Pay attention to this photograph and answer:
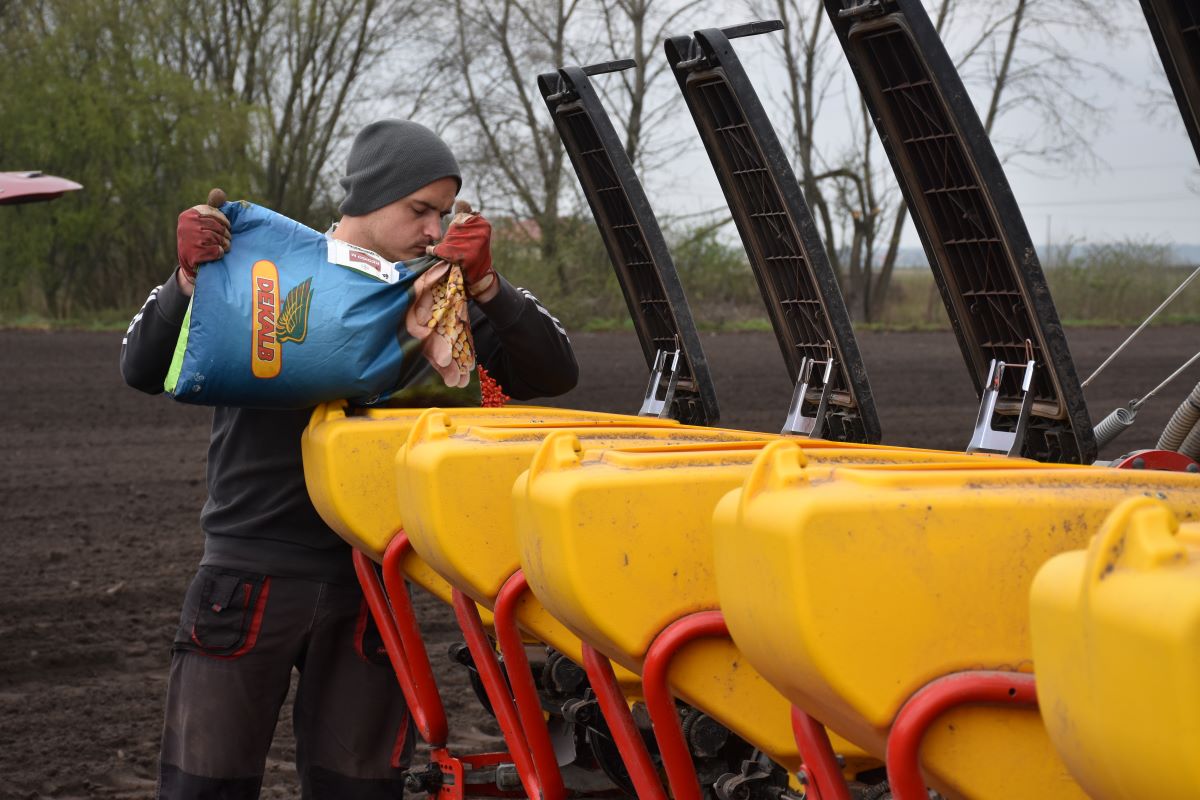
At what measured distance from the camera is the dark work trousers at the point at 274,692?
129 inches

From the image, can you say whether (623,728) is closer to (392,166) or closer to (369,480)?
(369,480)

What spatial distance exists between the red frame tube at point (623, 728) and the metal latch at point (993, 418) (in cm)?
106

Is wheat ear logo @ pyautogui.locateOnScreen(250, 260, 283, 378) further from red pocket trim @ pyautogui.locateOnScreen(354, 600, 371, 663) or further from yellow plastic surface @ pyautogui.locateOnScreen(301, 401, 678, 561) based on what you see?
red pocket trim @ pyautogui.locateOnScreen(354, 600, 371, 663)

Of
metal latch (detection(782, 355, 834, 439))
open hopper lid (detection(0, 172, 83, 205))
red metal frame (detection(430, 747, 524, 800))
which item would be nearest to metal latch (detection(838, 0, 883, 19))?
metal latch (detection(782, 355, 834, 439))

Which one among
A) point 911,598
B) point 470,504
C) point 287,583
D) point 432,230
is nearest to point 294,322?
point 432,230

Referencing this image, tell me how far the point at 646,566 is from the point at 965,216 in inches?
58.2

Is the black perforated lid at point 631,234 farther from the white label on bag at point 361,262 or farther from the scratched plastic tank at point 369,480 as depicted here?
the scratched plastic tank at point 369,480

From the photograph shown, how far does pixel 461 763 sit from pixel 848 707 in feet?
6.11

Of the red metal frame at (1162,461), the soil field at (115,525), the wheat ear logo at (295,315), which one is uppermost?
the wheat ear logo at (295,315)

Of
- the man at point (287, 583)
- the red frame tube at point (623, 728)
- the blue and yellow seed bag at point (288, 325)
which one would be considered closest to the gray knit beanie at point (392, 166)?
the man at point (287, 583)

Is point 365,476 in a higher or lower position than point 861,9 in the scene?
lower

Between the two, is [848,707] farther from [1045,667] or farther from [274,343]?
[274,343]

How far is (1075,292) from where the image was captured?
3762 cm

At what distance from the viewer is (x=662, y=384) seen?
4504 mm
